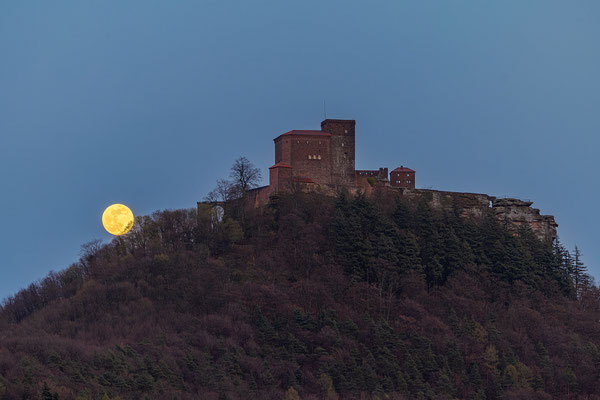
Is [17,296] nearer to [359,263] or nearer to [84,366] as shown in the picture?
[84,366]

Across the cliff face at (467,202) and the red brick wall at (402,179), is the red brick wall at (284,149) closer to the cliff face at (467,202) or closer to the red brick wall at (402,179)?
the cliff face at (467,202)

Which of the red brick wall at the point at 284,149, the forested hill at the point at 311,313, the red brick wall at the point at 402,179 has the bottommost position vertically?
the forested hill at the point at 311,313

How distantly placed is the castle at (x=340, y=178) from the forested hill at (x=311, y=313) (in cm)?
227

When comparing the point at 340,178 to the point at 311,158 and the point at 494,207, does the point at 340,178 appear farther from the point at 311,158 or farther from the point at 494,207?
the point at 494,207

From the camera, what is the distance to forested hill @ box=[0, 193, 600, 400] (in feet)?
206

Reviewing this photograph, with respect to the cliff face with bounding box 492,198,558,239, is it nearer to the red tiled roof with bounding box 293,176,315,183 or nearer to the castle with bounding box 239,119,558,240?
the castle with bounding box 239,119,558,240

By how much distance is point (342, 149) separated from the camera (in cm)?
8494

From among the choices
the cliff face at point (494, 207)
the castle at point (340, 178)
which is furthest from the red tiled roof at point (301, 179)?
the cliff face at point (494, 207)

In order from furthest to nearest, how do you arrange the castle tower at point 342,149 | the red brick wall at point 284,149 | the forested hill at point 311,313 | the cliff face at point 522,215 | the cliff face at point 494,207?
the cliff face at point 522,215 < the cliff face at point 494,207 < the castle tower at point 342,149 < the red brick wall at point 284,149 < the forested hill at point 311,313

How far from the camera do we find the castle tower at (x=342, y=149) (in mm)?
84000

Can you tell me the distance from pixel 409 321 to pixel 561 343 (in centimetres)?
1291

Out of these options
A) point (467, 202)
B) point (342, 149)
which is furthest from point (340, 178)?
point (467, 202)

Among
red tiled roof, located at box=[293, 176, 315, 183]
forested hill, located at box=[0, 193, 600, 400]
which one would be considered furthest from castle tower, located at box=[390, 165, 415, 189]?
red tiled roof, located at box=[293, 176, 315, 183]

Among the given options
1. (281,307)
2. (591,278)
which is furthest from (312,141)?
(591,278)
